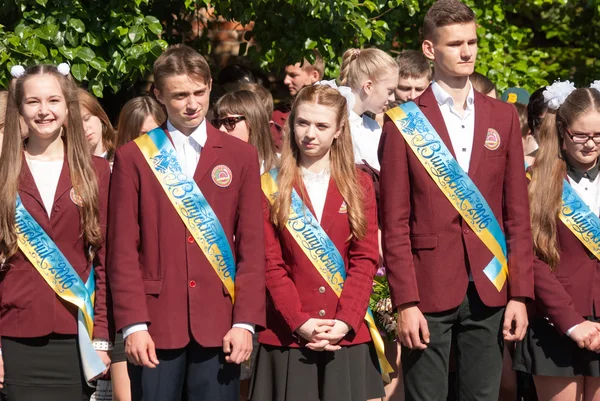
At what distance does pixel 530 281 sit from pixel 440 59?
3.31 feet

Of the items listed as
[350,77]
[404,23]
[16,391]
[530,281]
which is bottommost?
[16,391]

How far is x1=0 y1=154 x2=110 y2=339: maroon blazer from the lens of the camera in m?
4.37

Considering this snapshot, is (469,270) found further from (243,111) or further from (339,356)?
(243,111)

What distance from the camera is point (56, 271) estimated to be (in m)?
4.42

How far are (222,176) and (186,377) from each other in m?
0.82

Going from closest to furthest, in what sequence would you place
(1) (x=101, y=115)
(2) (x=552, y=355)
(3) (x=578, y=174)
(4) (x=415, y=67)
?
(2) (x=552, y=355) < (3) (x=578, y=174) < (1) (x=101, y=115) < (4) (x=415, y=67)

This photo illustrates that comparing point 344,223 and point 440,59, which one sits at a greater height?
point 440,59

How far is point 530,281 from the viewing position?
4531 mm

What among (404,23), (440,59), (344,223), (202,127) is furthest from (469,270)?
(404,23)

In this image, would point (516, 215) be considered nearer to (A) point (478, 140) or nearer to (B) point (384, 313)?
(A) point (478, 140)

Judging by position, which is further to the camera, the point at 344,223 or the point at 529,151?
the point at 529,151

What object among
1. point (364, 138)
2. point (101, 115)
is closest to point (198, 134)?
point (101, 115)

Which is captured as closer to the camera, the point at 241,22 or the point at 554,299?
the point at 554,299

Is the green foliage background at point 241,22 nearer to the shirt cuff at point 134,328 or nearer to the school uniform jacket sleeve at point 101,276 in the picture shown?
the school uniform jacket sleeve at point 101,276
